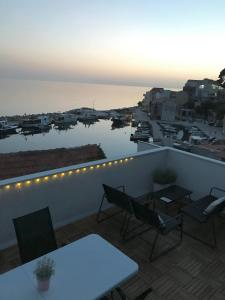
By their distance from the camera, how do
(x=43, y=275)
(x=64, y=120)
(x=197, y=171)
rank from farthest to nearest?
(x=64, y=120) < (x=197, y=171) < (x=43, y=275)

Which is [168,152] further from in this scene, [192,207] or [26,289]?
[26,289]

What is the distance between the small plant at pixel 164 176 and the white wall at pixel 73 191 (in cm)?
18

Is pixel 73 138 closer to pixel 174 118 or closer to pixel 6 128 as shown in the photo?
pixel 6 128

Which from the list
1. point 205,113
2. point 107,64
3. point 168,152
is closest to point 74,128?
point 205,113

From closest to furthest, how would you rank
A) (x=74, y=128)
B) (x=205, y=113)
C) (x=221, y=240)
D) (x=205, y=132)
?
(x=221, y=240)
(x=205, y=132)
(x=205, y=113)
(x=74, y=128)

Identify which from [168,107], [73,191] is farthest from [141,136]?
[73,191]

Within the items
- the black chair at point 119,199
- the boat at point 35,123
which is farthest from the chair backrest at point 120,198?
the boat at point 35,123

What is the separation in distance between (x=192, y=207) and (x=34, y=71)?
113 m

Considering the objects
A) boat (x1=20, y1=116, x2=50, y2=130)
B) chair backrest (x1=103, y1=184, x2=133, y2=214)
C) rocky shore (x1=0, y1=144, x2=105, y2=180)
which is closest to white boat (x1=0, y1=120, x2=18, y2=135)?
boat (x1=20, y1=116, x2=50, y2=130)

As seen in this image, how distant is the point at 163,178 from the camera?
525 centimetres

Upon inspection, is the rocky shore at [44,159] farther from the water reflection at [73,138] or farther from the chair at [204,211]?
the chair at [204,211]

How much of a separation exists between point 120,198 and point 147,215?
58 cm

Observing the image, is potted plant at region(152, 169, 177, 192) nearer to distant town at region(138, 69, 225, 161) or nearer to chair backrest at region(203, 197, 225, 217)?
chair backrest at region(203, 197, 225, 217)

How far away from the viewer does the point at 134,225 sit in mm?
4320
